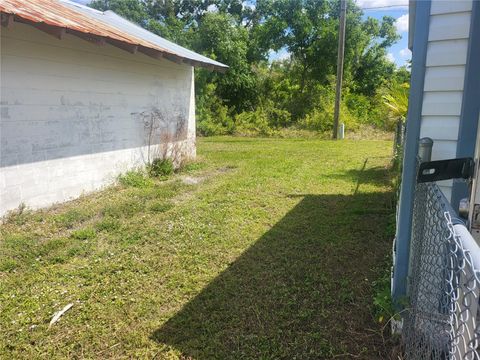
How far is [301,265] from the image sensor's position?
11.7 ft

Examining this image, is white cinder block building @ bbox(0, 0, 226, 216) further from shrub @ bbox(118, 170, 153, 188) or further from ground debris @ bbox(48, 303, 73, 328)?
ground debris @ bbox(48, 303, 73, 328)

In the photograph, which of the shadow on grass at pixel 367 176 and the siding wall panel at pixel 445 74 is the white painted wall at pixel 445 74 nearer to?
the siding wall panel at pixel 445 74

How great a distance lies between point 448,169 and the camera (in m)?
1.76

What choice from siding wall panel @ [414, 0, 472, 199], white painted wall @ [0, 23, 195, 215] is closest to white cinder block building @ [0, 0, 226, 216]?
white painted wall @ [0, 23, 195, 215]

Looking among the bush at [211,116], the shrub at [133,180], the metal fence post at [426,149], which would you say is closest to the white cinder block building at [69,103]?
the shrub at [133,180]

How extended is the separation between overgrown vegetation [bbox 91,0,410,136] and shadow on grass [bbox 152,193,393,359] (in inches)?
541

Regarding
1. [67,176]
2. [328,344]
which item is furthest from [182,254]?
[67,176]

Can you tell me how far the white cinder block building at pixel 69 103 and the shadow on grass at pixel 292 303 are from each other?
337cm

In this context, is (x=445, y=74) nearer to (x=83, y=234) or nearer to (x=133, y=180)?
(x=83, y=234)

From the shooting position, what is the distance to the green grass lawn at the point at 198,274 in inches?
98.3

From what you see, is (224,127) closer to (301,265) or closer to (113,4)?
(301,265)

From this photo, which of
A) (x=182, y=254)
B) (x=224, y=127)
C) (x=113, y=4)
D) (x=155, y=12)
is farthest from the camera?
(x=155, y=12)

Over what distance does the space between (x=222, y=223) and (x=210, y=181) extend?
262 cm

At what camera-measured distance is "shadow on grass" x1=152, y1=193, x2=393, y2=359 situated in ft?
7.97
